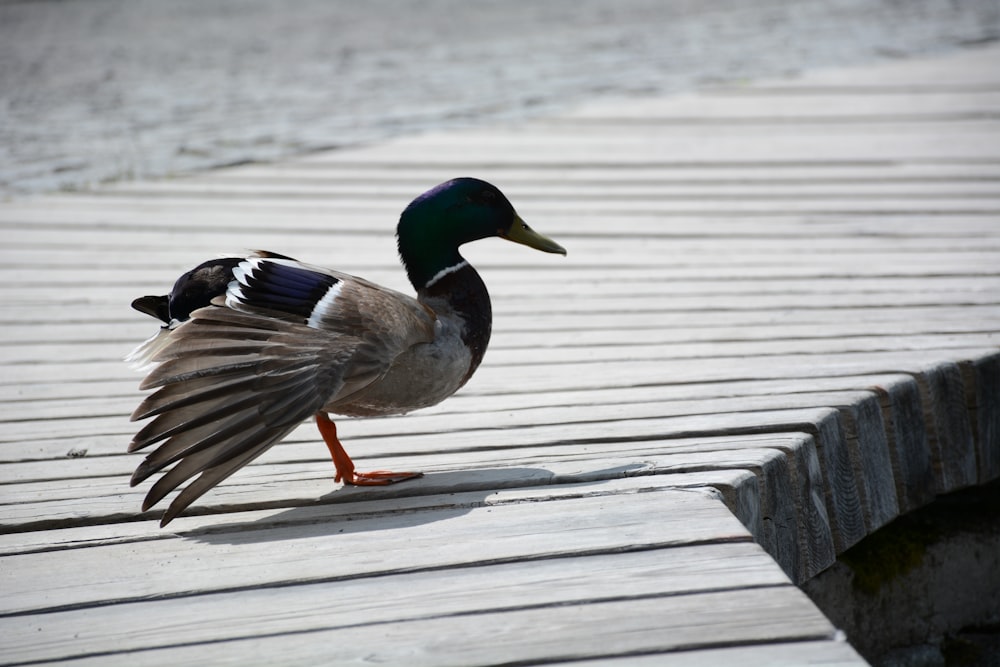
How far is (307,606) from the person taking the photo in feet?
8.18

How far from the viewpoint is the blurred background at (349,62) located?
7.75m

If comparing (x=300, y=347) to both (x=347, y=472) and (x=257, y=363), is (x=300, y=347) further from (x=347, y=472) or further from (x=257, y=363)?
(x=347, y=472)

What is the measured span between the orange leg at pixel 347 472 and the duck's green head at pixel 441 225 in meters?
0.57

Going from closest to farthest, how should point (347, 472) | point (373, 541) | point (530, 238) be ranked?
point (373, 541)
point (347, 472)
point (530, 238)

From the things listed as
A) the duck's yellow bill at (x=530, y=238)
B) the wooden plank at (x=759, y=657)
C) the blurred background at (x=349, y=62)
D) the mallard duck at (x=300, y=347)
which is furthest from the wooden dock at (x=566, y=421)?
the blurred background at (x=349, y=62)

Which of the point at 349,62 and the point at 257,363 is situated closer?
the point at 257,363

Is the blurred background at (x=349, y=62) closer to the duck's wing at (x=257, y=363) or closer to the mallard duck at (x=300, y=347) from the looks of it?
the mallard duck at (x=300, y=347)

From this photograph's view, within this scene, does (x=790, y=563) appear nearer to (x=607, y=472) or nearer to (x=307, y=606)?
(x=607, y=472)

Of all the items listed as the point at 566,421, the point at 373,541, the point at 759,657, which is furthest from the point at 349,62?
the point at 759,657

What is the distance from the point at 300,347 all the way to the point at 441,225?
0.70 m

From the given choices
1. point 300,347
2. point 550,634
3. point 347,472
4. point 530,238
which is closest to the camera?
point 550,634

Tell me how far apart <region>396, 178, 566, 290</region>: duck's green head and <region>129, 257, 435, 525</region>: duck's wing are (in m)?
0.27

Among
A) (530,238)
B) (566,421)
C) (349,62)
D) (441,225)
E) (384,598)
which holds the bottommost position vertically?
(349,62)

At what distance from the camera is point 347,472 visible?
311 cm
